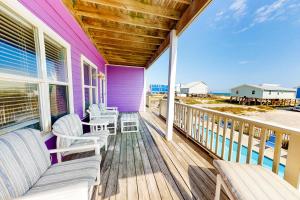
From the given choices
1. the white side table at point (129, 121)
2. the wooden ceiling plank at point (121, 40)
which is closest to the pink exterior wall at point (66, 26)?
the wooden ceiling plank at point (121, 40)

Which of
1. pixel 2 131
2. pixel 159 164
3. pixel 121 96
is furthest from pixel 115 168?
pixel 121 96

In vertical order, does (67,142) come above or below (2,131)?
below

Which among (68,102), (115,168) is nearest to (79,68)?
(68,102)

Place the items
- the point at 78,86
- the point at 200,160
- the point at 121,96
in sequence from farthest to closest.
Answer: the point at 121,96 → the point at 78,86 → the point at 200,160

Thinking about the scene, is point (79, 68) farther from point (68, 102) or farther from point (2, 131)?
point (2, 131)

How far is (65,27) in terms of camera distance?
210cm

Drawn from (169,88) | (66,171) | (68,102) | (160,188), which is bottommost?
(160,188)

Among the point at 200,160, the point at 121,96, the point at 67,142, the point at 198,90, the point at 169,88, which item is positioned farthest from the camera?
the point at 198,90

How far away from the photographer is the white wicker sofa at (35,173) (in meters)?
0.79

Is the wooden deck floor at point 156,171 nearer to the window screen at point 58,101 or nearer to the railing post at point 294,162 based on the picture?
the railing post at point 294,162

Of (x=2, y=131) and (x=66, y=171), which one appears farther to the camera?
(x=66, y=171)

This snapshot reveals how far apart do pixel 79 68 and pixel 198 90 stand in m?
39.1

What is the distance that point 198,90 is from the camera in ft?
124

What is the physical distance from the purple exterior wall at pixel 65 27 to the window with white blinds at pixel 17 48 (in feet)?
0.82
